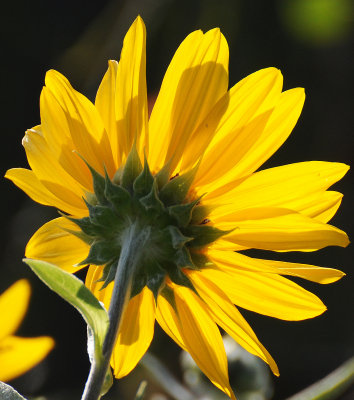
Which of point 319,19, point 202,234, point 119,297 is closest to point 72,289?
point 119,297

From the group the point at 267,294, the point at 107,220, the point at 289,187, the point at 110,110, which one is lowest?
the point at 267,294

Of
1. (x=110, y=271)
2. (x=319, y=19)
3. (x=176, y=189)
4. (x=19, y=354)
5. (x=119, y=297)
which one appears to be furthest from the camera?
(x=319, y=19)

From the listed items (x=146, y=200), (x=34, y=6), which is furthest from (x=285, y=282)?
(x=34, y=6)

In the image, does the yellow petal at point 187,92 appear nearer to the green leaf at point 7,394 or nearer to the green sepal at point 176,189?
the green sepal at point 176,189

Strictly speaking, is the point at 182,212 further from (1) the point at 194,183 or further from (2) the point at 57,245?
(2) the point at 57,245

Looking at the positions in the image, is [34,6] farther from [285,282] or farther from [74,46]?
[285,282]

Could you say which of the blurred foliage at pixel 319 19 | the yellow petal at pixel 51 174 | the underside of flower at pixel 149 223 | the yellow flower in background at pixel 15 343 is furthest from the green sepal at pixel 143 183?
the blurred foliage at pixel 319 19

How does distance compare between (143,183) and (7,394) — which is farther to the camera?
(143,183)
